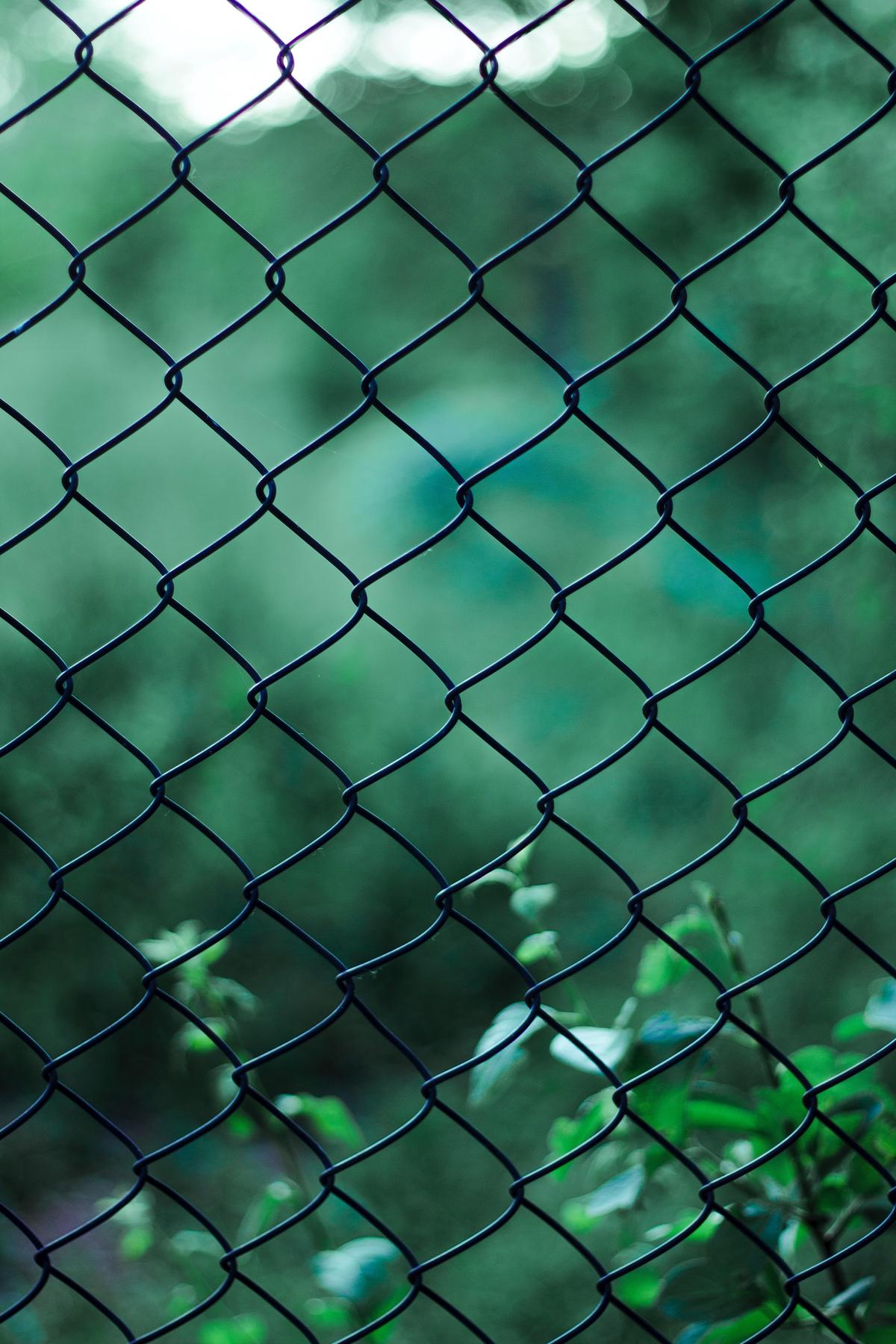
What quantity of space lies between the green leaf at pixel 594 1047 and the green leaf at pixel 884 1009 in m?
0.18

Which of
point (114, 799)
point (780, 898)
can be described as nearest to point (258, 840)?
point (114, 799)

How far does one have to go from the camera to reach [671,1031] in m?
0.89

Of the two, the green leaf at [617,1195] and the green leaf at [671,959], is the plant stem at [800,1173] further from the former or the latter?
the green leaf at [617,1195]

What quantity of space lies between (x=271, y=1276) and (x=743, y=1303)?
4.18ft

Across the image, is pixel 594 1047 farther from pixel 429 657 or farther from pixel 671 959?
pixel 429 657

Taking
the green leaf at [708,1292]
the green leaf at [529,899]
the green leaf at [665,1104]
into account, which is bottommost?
the green leaf at [708,1292]

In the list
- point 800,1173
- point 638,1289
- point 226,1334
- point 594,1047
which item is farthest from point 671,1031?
point 226,1334

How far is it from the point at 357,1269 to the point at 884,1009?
1.50 feet

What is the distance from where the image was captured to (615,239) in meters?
3.28

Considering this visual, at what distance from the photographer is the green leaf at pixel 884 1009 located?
88cm

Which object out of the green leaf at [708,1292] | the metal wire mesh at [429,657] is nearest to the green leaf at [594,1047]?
the metal wire mesh at [429,657]

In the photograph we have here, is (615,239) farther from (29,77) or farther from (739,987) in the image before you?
(739,987)

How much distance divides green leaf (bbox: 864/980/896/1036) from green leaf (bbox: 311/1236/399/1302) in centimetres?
41

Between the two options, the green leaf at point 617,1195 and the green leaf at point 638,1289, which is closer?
the green leaf at point 617,1195
